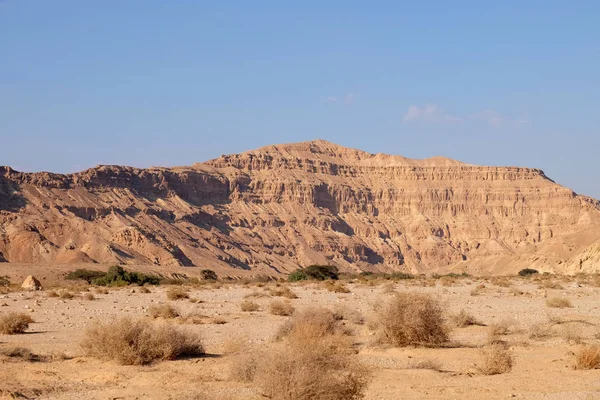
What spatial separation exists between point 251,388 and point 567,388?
15.4 feet

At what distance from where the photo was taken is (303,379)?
348 inches

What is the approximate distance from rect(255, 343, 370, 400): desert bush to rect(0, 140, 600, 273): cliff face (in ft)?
259

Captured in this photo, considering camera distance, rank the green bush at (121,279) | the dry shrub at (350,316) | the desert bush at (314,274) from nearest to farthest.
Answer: the dry shrub at (350,316) < the green bush at (121,279) < the desert bush at (314,274)

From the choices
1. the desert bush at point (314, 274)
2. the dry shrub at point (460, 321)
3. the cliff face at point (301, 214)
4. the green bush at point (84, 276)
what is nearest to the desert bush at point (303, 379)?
the dry shrub at point (460, 321)

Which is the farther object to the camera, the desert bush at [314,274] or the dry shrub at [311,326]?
the desert bush at [314,274]

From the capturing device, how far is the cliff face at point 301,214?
9869 centimetres

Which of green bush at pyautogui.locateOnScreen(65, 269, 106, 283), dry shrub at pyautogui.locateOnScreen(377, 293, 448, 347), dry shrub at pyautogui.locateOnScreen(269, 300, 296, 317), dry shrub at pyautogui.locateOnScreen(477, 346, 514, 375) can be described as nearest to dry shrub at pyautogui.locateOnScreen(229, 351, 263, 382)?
dry shrub at pyautogui.locateOnScreen(477, 346, 514, 375)

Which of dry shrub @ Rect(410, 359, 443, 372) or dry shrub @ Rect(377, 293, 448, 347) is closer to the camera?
dry shrub @ Rect(410, 359, 443, 372)

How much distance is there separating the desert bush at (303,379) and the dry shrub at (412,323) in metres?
6.57

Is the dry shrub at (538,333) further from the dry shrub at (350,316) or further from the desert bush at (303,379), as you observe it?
the desert bush at (303,379)

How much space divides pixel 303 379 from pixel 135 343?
6.32 meters

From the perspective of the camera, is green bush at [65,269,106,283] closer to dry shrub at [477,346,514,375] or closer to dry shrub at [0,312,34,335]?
dry shrub at [0,312,34,335]

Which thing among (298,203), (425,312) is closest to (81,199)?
(298,203)

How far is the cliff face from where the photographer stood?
98688 millimetres
